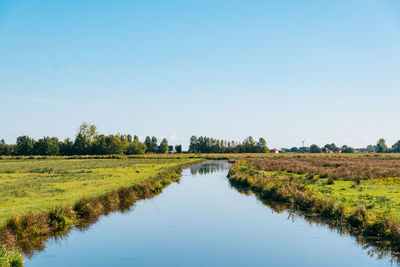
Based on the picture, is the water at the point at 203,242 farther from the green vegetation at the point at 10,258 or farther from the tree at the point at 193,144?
the tree at the point at 193,144

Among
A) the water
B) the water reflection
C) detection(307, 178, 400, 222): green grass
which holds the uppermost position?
detection(307, 178, 400, 222): green grass

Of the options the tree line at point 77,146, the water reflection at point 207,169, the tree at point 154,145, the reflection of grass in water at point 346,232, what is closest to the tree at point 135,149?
the tree line at point 77,146

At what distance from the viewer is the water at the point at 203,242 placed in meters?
13.6

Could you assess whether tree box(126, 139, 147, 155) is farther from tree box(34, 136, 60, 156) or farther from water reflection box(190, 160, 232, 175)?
water reflection box(190, 160, 232, 175)

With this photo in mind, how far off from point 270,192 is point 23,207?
19.1 metres

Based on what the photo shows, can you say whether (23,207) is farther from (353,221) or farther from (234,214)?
(353,221)

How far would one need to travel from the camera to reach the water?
13578mm

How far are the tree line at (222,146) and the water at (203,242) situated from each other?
507 ft

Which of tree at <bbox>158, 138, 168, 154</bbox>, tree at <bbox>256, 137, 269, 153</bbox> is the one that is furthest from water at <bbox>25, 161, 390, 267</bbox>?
tree at <bbox>158, 138, 168, 154</bbox>

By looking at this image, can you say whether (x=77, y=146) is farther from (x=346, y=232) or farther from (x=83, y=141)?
(x=346, y=232)

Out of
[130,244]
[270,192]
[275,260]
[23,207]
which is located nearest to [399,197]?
[270,192]

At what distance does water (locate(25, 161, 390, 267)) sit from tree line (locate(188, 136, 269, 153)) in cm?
15450

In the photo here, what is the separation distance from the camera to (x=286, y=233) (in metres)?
17.7

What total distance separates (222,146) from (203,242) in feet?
539
